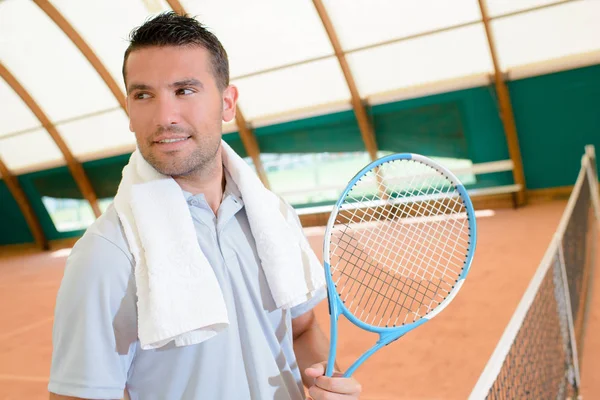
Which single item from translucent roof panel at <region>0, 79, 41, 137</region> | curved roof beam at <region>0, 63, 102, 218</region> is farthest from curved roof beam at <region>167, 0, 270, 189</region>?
translucent roof panel at <region>0, 79, 41, 137</region>

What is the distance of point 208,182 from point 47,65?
11412mm

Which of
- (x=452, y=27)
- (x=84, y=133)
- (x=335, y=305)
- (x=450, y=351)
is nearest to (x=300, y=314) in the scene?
(x=335, y=305)

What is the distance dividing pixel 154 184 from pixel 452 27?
29.2ft

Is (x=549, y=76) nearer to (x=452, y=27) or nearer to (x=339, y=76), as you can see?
(x=452, y=27)

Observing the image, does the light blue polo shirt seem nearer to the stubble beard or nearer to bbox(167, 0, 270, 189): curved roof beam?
the stubble beard

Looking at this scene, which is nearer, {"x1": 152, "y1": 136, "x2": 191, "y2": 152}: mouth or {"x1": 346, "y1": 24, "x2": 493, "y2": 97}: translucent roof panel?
{"x1": 152, "y1": 136, "x2": 191, "y2": 152}: mouth

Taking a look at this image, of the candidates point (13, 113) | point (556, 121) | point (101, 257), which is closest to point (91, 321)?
point (101, 257)

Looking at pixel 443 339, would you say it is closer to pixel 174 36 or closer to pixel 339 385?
pixel 339 385

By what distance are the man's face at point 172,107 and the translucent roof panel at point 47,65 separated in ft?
33.7

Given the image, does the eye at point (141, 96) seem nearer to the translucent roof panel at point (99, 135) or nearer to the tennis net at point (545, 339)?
the tennis net at point (545, 339)

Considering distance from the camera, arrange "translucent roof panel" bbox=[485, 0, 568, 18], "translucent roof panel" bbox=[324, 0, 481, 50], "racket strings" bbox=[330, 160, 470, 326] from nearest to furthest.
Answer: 1. "racket strings" bbox=[330, 160, 470, 326]
2. "translucent roof panel" bbox=[485, 0, 568, 18]
3. "translucent roof panel" bbox=[324, 0, 481, 50]

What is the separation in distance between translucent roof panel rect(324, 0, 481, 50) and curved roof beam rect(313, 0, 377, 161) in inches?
6.7

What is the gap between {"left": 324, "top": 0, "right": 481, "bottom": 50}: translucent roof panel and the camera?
905 cm

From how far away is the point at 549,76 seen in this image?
9.42m
